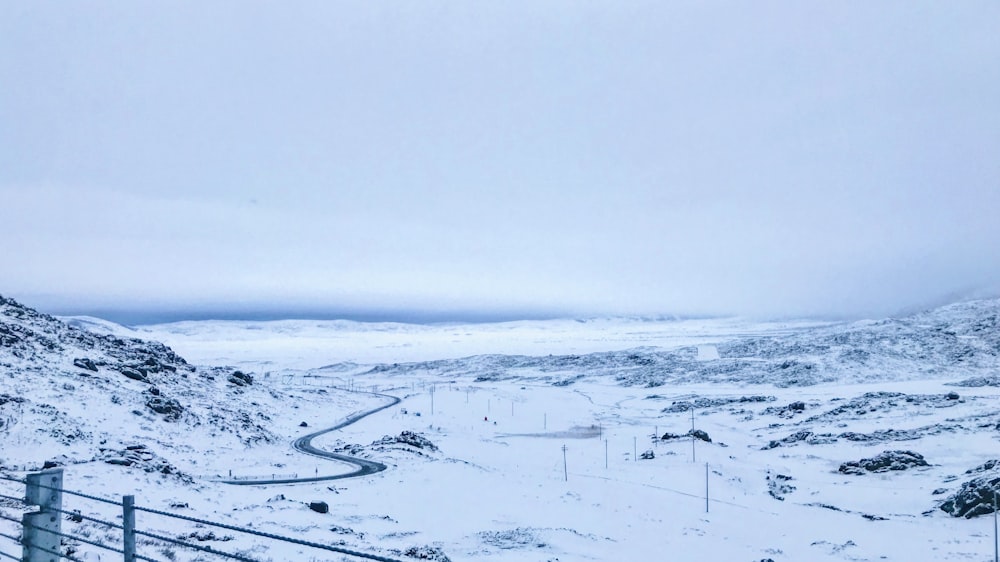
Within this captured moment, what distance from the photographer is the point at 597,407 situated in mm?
76688

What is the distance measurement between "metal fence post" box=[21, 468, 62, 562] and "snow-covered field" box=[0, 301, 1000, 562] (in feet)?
15.9

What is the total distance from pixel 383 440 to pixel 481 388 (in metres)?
47.9

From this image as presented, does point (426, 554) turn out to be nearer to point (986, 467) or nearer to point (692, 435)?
point (986, 467)

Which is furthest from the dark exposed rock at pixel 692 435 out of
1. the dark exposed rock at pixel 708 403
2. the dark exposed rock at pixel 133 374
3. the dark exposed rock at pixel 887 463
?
the dark exposed rock at pixel 133 374

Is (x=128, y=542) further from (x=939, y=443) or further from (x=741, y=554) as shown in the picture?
(x=939, y=443)

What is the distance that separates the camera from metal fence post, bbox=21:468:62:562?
303 inches

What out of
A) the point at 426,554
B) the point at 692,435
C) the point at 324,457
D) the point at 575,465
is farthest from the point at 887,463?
the point at 324,457

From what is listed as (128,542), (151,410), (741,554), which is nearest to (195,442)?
(151,410)

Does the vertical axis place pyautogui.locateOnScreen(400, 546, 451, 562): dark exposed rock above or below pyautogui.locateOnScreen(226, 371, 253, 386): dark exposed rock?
below

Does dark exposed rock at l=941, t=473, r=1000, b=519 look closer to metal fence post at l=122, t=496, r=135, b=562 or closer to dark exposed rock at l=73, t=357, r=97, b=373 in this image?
metal fence post at l=122, t=496, r=135, b=562

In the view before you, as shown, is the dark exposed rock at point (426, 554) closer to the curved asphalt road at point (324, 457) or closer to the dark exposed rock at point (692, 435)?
the curved asphalt road at point (324, 457)

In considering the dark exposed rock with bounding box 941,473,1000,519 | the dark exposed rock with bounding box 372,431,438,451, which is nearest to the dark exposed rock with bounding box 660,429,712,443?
the dark exposed rock with bounding box 372,431,438,451

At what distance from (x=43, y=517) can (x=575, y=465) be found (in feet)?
124

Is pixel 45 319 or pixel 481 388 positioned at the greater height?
pixel 45 319
